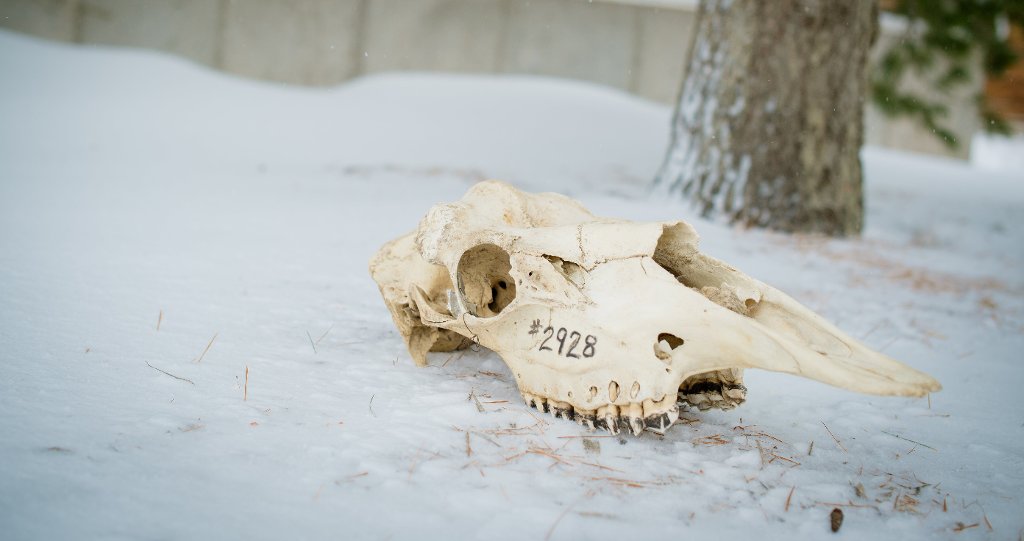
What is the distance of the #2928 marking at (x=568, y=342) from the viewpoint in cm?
201

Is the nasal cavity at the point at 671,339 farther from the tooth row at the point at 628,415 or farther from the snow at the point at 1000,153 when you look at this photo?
the snow at the point at 1000,153

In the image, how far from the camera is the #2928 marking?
201 centimetres

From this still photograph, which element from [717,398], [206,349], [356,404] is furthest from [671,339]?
[206,349]

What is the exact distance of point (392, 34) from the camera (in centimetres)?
1029

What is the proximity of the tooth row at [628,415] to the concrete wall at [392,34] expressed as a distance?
8.82 metres

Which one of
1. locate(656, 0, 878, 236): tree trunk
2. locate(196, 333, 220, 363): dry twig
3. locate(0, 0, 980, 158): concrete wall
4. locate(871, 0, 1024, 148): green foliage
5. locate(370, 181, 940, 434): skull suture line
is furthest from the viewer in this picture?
locate(0, 0, 980, 158): concrete wall

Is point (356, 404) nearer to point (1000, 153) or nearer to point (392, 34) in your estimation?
point (392, 34)

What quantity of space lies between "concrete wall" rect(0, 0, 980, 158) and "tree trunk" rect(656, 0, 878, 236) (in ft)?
16.8

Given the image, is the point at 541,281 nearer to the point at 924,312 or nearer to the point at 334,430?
the point at 334,430

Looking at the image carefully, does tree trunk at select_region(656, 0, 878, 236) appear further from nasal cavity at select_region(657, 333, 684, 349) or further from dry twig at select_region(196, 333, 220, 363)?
dry twig at select_region(196, 333, 220, 363)

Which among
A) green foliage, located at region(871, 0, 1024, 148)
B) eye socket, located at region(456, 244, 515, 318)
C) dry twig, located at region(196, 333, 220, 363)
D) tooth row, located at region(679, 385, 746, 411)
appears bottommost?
dry twig, located at region(196, 333, 220, 363)

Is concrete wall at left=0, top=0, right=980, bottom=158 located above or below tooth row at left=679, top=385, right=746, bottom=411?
above

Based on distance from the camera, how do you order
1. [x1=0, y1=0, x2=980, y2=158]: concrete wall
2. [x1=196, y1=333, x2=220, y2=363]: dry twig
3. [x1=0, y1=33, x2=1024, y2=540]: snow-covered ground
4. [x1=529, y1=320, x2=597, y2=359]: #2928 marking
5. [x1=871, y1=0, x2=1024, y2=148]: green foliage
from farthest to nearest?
1. [x1=0, y1=0, x2=980, y2=158]: concrete wall
2. [x1=871, y1=0, x2=1024, y2=148]: green foliage
3. [x1=196, y1=333, x2=220, y2=363]: dry twig
4. [x1=529, y1=320, x2=597, y2=359]: #2928 marking
5. [x1=0, y1=33, x2=1024, y2=540]: snow-covered ground

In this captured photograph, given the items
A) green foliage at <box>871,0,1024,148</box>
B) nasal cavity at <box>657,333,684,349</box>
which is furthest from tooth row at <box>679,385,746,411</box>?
green foliage at <box>871,0,1024,148</box>
